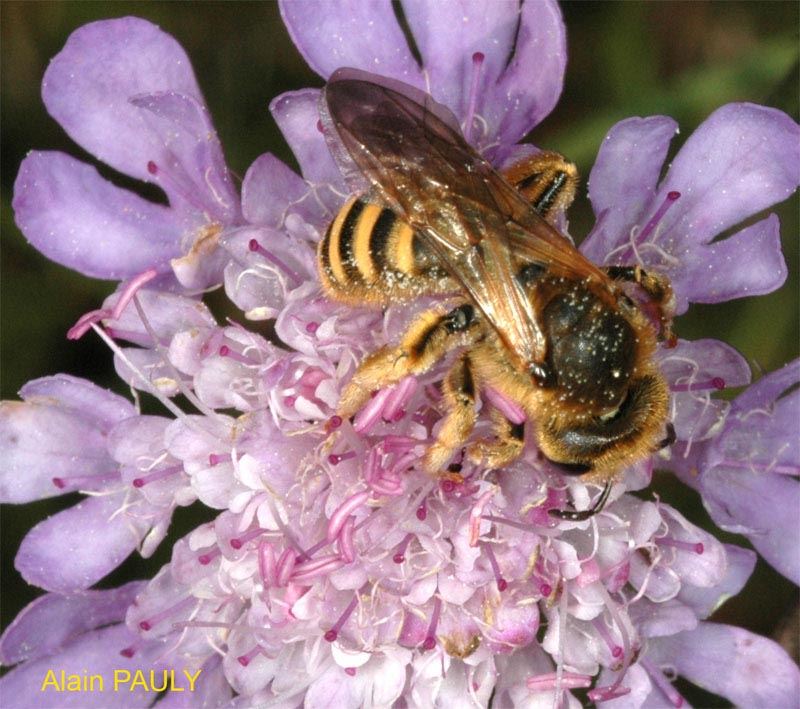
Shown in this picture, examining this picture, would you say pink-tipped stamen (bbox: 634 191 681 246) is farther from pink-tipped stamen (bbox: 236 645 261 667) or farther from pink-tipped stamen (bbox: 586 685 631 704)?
pink-tipped stamen (bbox: 236 645 261 667)

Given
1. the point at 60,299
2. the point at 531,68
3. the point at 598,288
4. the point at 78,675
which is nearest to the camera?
the point at 598,288

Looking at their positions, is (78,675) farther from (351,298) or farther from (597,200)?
(597,200)

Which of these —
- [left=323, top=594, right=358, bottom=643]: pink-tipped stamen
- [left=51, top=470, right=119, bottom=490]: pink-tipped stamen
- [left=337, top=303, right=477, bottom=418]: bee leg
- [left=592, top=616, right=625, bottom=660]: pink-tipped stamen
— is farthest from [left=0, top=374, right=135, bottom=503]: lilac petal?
[left=592, top=616, right=625, bottom=660]: pink-tipped stamen

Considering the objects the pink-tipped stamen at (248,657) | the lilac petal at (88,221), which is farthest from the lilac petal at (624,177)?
the pink-tipped stamen at (248,657)

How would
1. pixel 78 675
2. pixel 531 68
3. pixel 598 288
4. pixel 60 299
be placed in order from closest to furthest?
1. pixel 598 288
2. pixel 531 68
3. pixel 78 675
4. pixel 60 299

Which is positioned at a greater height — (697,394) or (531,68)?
(531,68)

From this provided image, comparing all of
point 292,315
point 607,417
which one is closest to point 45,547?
point 292,315
